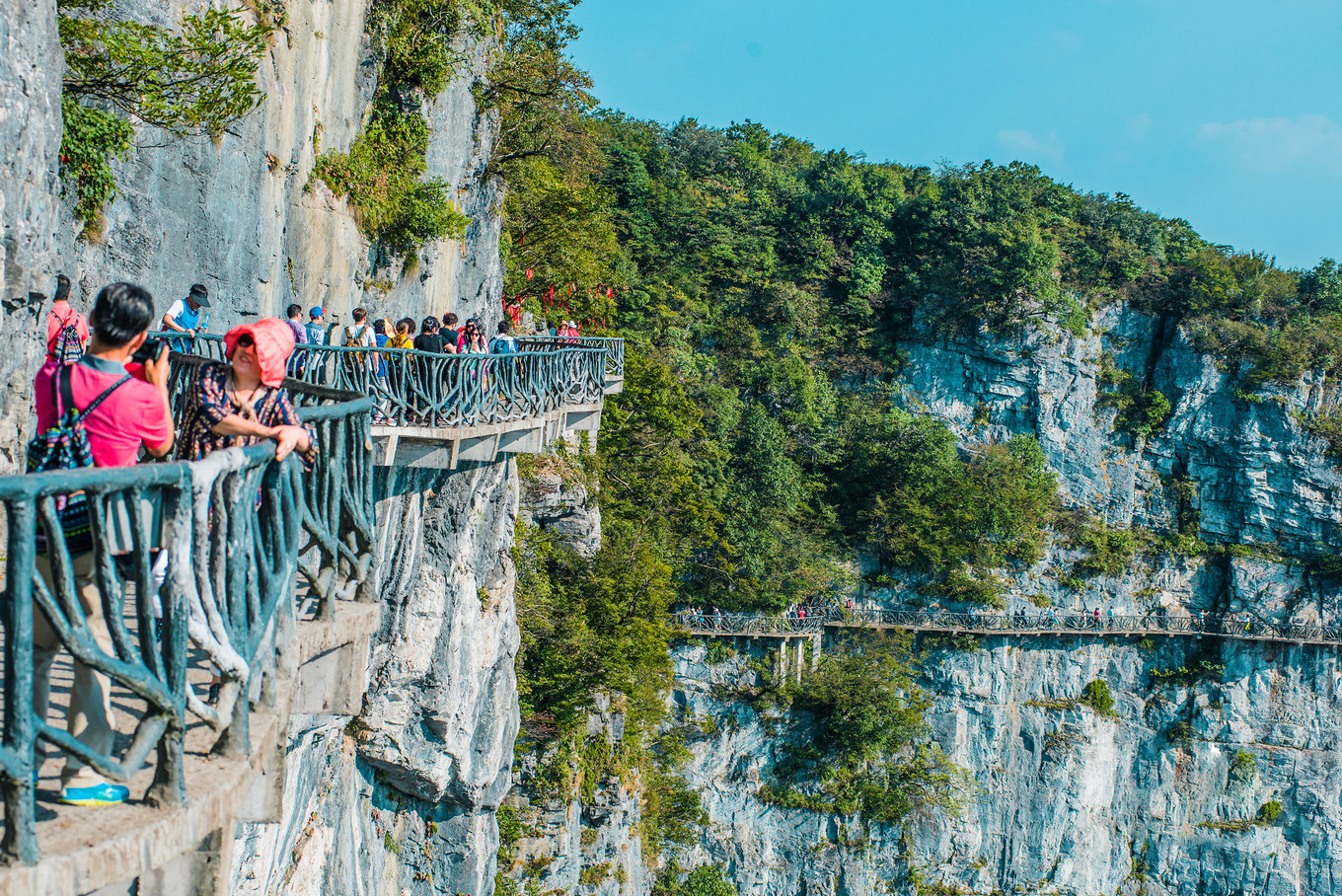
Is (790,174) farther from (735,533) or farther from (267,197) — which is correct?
(267,197)

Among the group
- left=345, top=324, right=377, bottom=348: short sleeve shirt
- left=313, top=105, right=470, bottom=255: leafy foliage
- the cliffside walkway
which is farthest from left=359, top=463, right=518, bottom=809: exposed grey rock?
left=313, top=105, right=470, bottom=255: leafy foliage

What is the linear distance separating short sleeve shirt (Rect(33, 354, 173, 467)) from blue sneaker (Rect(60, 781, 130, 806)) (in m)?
0.96

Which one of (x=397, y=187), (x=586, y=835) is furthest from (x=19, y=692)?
(x=586, y=835)

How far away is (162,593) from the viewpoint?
105 inches

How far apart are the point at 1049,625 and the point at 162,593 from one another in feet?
107

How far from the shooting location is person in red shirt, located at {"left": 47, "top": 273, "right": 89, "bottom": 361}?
6.25m

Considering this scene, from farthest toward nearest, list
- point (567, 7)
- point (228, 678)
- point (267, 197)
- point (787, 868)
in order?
1. point (787, 868)
2. point (567, 7)
3. point (267, 197)
4. point (228, 678)

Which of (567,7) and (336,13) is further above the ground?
(567,7)

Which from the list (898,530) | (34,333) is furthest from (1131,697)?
(34,333)

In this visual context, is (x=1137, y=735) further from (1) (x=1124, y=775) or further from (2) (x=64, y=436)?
(2) (x=64, y=436)

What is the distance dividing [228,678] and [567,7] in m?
21.4

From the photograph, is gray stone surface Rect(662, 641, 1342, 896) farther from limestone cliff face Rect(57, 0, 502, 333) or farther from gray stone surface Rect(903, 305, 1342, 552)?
limestone cliff face Rect(57, 0, 502, 333)

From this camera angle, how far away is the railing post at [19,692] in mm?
2096

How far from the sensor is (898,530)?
3169 cm
